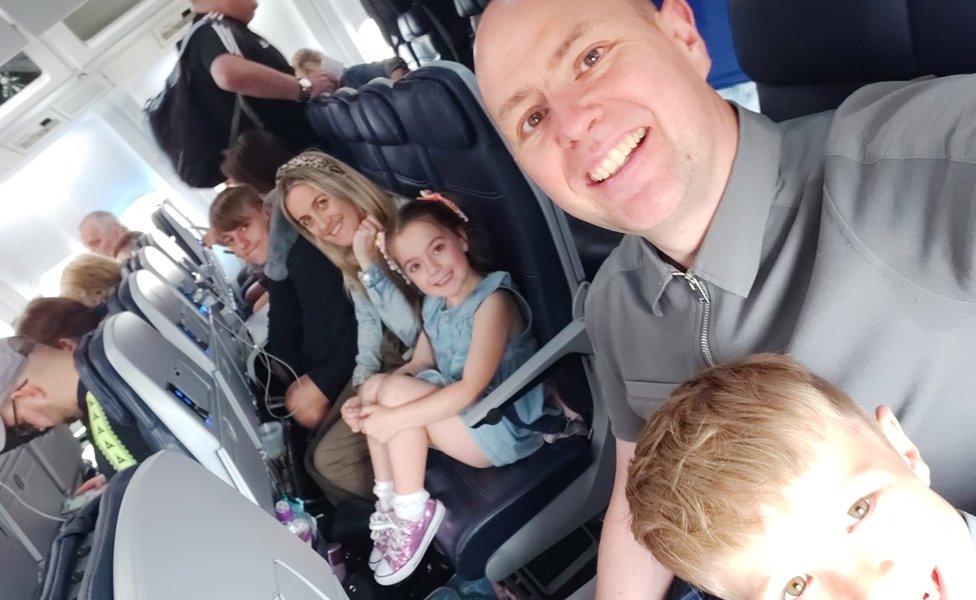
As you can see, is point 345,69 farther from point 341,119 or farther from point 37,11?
point 37,11

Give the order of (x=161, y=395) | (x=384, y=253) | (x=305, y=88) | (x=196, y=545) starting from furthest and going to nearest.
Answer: (x=305, y=88)
(x=384, y=253)
(x=161, y=395)
(x=196, y=545)

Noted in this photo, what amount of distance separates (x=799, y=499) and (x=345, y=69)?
2.38 metres

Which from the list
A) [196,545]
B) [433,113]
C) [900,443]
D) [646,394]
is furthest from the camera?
[433,113]

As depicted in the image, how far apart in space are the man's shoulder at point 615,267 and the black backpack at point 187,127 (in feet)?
6.86

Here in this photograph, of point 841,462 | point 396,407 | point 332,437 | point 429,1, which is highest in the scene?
point 429,1

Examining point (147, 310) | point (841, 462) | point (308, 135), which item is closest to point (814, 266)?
point (841, 462)

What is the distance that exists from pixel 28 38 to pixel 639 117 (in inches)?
104

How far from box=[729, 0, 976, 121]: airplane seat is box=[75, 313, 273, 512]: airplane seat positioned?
126 centimetres

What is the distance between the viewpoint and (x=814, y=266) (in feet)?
2.99

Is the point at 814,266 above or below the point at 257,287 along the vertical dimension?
above

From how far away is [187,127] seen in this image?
2.91 metres

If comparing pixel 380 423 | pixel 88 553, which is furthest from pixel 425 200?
pixel 88 553

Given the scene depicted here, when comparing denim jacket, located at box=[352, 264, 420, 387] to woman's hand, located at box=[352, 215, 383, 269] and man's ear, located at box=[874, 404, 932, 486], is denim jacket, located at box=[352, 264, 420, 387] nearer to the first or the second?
woman's hand, located at box=[352, 215, 383, 269]

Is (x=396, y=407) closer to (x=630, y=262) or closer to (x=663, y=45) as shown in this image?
(x=630, y=262)
